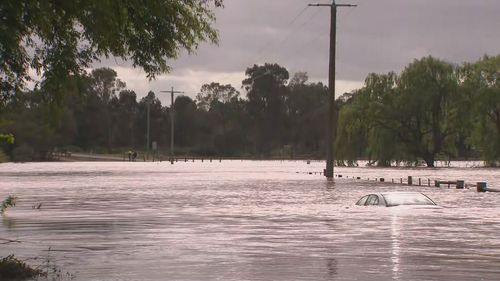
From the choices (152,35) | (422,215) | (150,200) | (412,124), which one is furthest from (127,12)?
(412,124)

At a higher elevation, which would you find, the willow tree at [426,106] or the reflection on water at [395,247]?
the willow tree at [426,106]

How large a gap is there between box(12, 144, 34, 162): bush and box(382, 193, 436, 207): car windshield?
12004 cm

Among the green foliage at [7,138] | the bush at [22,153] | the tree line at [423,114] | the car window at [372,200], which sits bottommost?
the car window at [372,200]

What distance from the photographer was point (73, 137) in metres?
169

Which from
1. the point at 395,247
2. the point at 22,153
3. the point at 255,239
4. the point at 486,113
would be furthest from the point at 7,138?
the point at 22,153

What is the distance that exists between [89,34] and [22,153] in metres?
134

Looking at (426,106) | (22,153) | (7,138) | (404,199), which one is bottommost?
(404,199)

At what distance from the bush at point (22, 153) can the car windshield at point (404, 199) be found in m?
120

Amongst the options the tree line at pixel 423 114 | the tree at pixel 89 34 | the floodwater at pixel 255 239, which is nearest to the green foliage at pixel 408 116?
the tree line at pixel 423 114

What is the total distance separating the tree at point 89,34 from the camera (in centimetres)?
1187

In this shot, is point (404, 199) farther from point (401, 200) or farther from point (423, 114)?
point (423, 114)

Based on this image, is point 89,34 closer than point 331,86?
Yes

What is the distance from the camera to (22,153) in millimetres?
142500

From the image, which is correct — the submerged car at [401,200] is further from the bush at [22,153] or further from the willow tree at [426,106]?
the bush at [22,153]
